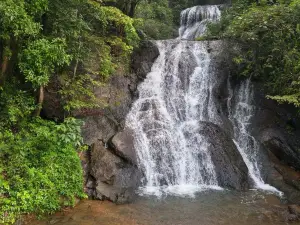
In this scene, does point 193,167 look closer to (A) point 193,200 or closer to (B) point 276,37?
(A) point 193,200

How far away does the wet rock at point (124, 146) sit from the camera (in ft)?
36.1

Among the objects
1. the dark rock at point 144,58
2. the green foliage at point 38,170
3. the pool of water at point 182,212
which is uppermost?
the dark rock at point 144,58

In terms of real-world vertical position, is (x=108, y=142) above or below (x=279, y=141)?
below

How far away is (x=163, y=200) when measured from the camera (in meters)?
9.36

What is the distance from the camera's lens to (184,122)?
13.4m

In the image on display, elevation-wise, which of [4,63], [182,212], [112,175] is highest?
[4,63]

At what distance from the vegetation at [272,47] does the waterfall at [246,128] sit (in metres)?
1.03

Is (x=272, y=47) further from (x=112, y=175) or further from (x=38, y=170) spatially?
(x=38, y=170)

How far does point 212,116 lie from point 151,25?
991 centimetres

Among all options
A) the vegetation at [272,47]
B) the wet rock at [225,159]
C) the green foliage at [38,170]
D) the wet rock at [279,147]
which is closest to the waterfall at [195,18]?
the vegetation at [272,47]

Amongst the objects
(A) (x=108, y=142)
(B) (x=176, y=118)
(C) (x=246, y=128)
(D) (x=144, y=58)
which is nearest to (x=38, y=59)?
(A) (x=108, y=142)

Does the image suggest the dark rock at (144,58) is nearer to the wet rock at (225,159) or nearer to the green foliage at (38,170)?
the wet rock at (225,159)

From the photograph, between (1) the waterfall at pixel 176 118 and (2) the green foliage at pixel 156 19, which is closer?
(1) the waterfall at pixel 176 118

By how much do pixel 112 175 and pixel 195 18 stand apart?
1857 centimetres
